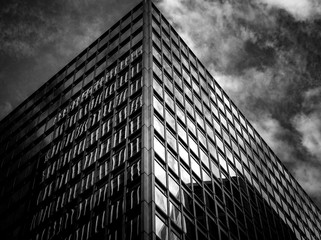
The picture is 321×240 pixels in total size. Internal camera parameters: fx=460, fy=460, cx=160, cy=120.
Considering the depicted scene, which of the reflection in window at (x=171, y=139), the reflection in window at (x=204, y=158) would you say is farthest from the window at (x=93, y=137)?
the reflection in window at (x=204, y=158)

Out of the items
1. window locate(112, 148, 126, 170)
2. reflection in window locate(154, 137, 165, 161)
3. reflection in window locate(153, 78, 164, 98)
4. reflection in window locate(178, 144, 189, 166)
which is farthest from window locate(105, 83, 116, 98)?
reflection in window locate(154, 137, 165, 161)

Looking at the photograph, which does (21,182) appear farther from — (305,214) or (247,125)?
(305,214)

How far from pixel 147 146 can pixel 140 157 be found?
1321 millimetres

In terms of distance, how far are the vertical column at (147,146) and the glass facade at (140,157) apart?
12 cm

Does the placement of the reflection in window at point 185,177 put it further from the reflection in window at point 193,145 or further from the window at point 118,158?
the window at point 118,158

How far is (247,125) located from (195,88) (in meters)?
17.9

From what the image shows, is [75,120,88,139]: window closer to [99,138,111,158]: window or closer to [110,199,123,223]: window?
[99,138,111,158]: window

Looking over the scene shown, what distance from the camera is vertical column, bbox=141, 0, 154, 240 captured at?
34031 millimetres

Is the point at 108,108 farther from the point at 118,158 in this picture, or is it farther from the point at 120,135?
the point at 118,158

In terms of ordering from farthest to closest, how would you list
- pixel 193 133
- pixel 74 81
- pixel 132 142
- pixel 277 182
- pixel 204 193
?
pixel 277 182
pixel 74 81
pixel 193 133
pixel 204 193
pixel 132 142

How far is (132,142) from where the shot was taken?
141ft

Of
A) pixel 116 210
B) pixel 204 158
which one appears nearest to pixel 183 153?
pixel 204 158

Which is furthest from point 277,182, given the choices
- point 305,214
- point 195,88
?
point 195,88

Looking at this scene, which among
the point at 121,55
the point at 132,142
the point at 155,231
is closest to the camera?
the point at 155,231
